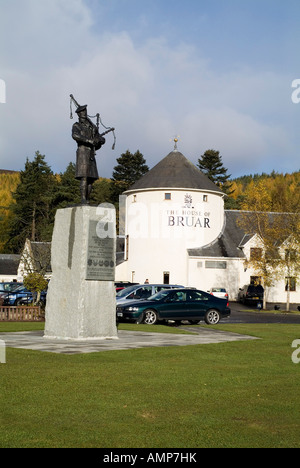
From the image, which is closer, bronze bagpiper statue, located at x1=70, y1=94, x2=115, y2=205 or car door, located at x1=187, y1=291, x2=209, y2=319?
bronze bagpiper statue, located at x1=70, y1=94, x2=115, y2=205

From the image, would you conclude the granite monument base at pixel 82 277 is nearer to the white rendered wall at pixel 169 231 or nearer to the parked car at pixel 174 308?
the parked car at pixel 174 308

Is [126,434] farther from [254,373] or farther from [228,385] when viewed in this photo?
[254,373]

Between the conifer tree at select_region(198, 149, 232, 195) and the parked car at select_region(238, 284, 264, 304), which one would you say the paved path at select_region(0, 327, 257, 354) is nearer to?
the parked car at select_region(238, 284, 264, 304)

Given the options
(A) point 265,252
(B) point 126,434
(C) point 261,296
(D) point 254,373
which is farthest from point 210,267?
(B) point 126,434

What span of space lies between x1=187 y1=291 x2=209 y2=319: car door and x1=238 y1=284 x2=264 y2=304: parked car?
95.2 ft

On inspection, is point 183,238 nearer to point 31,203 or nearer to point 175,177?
point 175,177

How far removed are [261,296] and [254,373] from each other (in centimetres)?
4432

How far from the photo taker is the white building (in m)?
60.4

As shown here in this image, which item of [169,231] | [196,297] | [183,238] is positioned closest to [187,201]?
[169,231]

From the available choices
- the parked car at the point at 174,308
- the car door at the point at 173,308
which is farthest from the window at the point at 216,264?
the car door at the point at 173,308

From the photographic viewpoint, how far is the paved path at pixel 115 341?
15.1 m

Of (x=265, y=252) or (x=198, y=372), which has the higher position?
(x=265, y=252)

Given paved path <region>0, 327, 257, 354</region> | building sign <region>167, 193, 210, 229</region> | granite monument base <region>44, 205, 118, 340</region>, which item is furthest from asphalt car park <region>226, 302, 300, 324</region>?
granite monument base <region>44, 205, 118, 340</region>
